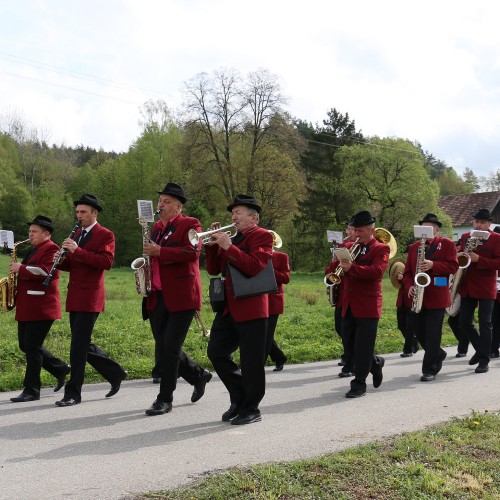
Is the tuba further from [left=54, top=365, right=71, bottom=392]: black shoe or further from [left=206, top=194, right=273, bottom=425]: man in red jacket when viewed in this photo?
[left=54, top=365, right=71, bottom=392]: black shoe

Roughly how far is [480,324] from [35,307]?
6198 millimetres

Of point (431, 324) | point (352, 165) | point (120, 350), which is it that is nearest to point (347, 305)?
point (431, 324)

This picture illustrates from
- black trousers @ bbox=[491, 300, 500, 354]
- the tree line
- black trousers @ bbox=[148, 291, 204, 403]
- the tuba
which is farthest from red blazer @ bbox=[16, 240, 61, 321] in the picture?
the tree line

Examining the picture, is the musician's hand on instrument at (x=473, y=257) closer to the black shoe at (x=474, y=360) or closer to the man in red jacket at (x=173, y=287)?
the black shoe at (x=474, y=360)

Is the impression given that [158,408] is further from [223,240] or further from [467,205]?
[467,205]

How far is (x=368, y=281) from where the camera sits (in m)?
8.66

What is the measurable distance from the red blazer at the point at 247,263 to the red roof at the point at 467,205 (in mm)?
62718

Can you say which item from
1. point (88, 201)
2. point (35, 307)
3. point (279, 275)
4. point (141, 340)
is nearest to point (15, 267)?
point (35, 307)

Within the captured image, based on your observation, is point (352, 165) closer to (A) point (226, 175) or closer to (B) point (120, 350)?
(A) point (226, 175)

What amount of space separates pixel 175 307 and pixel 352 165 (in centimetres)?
4885

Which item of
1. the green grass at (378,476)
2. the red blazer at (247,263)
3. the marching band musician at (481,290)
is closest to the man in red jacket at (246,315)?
the red blazer at (247,263)

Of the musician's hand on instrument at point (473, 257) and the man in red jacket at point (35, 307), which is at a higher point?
the musician's hand on instrument at point (473, 257)

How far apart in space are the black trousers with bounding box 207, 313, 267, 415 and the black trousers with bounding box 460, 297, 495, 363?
480cm

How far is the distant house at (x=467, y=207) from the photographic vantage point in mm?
67750
